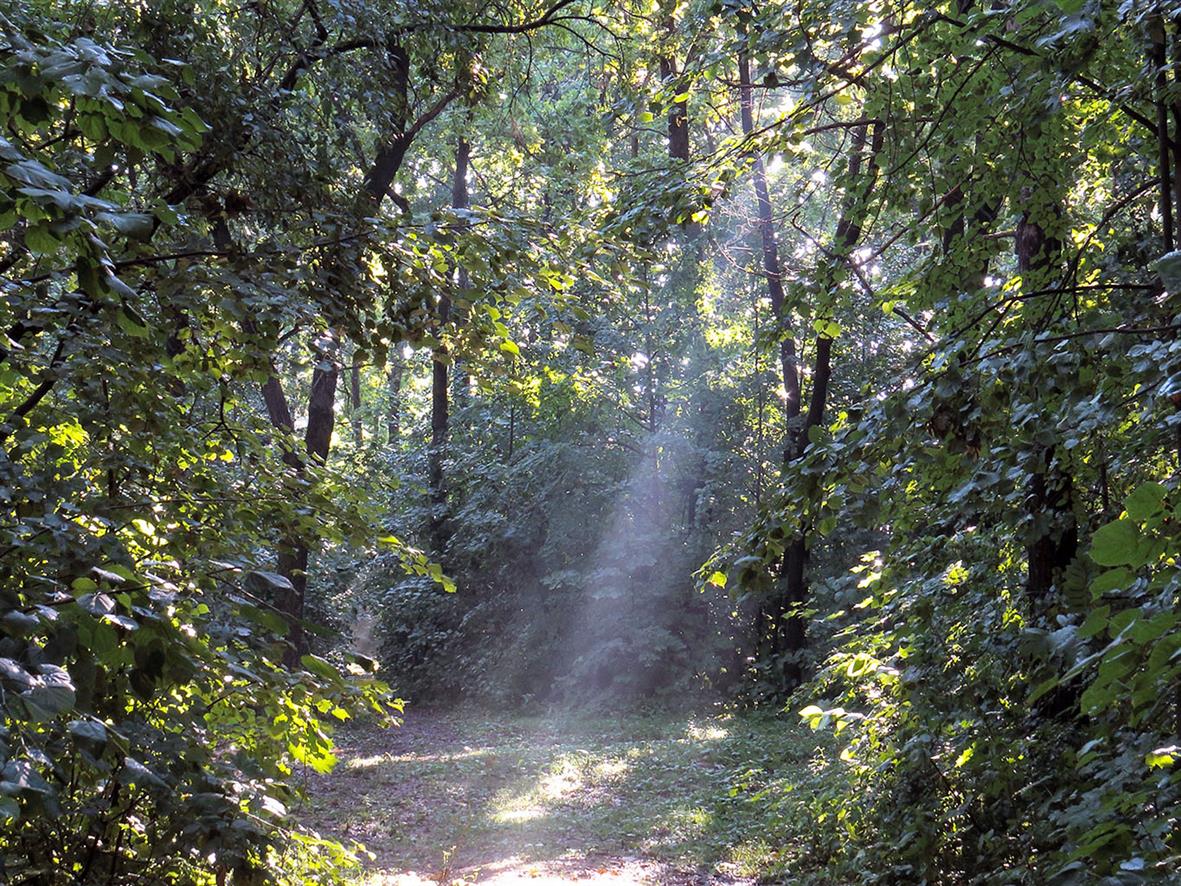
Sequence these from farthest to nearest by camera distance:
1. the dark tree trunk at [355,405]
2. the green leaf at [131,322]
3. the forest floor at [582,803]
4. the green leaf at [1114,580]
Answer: the dark tree trunk at [355,405] → the forest floor at [582,803] → the green leaf at [131,322] → the green leaf at [1114,580]

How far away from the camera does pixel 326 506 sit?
11.6 ft

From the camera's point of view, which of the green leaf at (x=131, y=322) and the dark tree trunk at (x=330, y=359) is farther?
the dark tree trunk at (x=330, y=359)

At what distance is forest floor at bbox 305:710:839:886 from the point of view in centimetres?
685

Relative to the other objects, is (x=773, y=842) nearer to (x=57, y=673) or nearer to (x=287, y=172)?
(x=287, y=172)

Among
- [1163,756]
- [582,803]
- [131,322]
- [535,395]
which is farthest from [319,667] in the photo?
[582,803]

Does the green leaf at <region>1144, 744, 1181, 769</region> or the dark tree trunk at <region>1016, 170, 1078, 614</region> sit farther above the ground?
the dark tree trunk at <region>1016, 170, 1078, 614</region>

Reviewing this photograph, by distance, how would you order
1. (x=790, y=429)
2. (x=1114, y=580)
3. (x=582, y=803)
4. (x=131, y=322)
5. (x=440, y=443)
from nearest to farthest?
(x=1114, y=580)
(x=131, y=322)
(x=582, y=803)
(x=790, y=429)
(x=440, y=443)

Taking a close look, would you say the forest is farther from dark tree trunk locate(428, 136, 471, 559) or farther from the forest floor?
dark tree trunk locate(428, 136, 471, 559)

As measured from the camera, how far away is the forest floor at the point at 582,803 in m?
6.85

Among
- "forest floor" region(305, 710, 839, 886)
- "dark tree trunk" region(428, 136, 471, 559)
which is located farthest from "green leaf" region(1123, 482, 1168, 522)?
"dark tree trunk" region(428, 136, 471, 559)

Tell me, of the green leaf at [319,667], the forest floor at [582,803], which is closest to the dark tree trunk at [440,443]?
the forest floor at [582,803]

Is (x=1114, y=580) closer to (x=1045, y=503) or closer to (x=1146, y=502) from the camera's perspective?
(x=1146, y=502)

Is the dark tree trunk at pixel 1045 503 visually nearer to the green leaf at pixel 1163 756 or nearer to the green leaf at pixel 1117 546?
the green leaf at pixel 1163 756

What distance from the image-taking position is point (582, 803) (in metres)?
9.04
